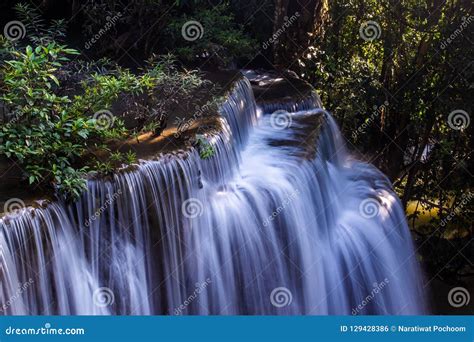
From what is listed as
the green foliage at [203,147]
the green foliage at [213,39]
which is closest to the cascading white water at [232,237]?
the green foliage at [203,147]

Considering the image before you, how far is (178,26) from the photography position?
10.8 meters

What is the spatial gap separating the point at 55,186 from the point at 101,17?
606 centimetres

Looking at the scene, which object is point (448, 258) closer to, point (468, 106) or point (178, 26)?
point (468, 106)

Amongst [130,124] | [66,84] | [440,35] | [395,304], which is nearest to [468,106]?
[440,35]

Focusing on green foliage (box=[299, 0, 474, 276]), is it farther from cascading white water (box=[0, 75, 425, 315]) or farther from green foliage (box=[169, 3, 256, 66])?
green foliage (box=[169, 3, 256, 66])

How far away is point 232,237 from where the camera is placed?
7250 millimetres

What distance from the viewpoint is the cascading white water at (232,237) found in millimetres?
5570

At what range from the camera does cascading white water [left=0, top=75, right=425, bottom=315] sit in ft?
18.3

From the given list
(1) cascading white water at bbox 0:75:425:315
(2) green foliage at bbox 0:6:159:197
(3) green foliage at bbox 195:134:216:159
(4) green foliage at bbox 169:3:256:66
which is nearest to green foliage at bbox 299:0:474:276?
(1) cascading white water at bbox 0:75:425:315

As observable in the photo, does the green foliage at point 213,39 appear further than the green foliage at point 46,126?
Yes

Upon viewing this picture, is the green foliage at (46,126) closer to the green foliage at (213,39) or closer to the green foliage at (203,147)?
the green foliage at (203,147)

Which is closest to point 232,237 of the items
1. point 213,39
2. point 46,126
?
point 46,126

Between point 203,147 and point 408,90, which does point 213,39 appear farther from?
point 203,147

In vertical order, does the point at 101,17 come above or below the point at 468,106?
above
